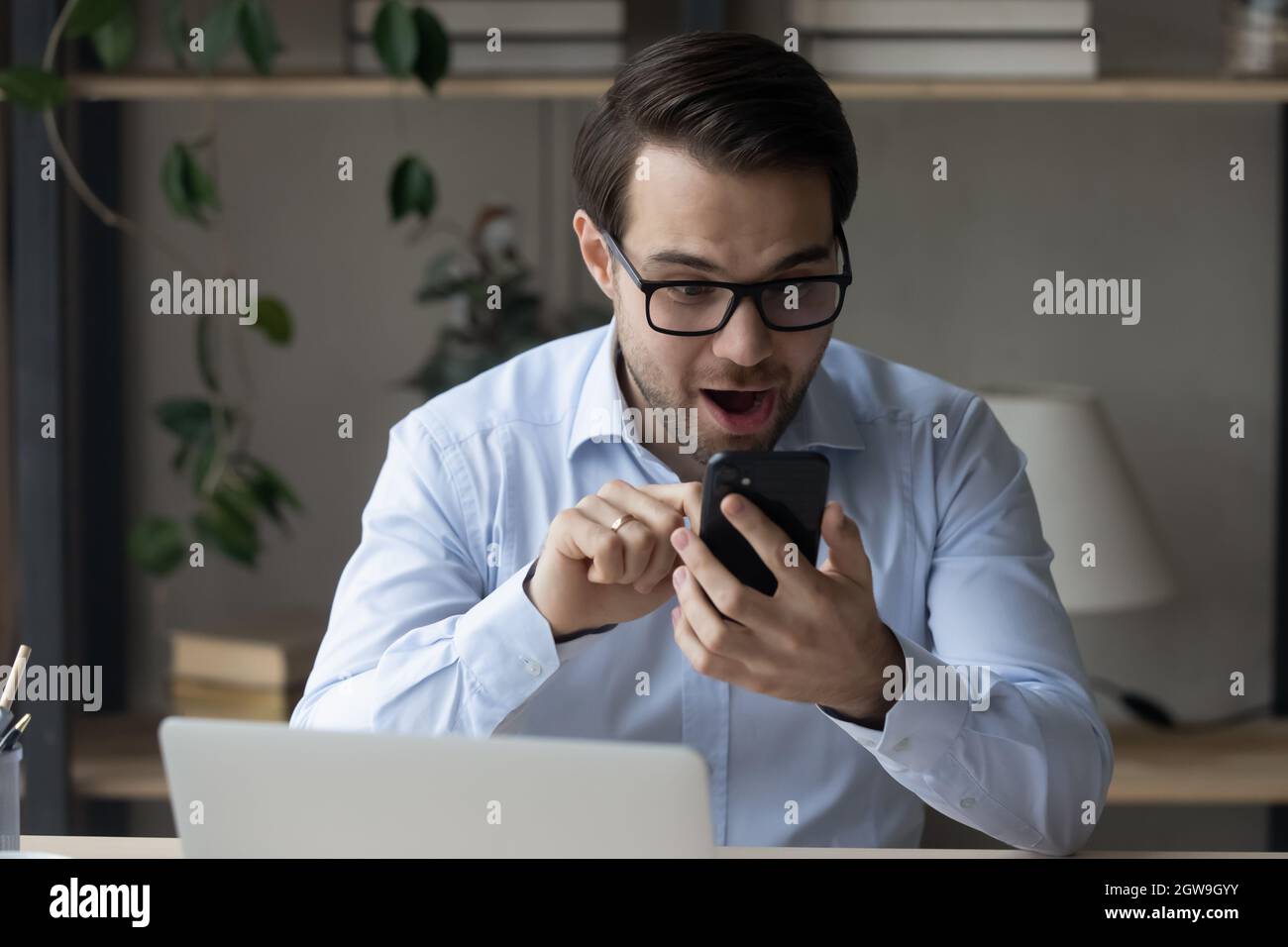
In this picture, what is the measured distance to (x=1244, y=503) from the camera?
7.95 ft

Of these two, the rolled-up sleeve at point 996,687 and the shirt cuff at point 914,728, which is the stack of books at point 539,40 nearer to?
the rolled-up sleeve at point 996,687

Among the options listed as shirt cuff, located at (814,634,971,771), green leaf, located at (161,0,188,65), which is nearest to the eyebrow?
A: shirt cuff, located at (814,634,971,771)

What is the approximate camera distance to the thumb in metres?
1.12

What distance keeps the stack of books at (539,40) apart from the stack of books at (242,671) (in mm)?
A: 924

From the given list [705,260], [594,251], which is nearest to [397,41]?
[594,251]

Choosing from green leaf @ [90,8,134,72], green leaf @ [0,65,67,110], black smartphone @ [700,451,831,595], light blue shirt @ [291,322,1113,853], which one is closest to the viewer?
black smartphone @ [700,451,831,595]

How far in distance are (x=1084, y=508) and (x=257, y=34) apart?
1418 millimetres

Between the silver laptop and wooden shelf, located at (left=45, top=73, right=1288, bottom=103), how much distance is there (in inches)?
54.2

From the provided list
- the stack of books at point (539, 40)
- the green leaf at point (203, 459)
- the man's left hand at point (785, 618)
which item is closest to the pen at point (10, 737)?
the man's left hand at point (785, 618)

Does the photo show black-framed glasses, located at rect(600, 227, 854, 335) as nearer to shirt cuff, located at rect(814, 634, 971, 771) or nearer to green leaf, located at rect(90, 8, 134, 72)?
shirt cuff, located at rect(814, 634, 971, 771)

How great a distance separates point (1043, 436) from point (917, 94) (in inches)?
21.6
